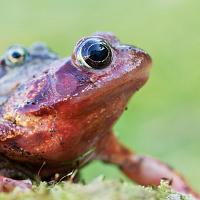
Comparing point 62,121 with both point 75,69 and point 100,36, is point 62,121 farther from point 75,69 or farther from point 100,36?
point 100,36

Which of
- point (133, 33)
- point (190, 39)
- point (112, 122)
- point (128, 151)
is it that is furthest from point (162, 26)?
point (112, 122)

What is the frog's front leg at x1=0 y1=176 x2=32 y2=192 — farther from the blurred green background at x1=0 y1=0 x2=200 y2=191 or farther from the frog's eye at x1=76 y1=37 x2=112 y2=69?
the blurred green background at x1=0 y1=0 x2=200 y2=191

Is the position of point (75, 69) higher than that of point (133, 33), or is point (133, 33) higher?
point (133, 33)

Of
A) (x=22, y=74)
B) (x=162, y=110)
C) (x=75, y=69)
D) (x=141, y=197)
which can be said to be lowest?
(x=141, y=197)

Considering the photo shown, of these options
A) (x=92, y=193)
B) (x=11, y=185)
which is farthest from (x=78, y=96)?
(x=92, y=193)

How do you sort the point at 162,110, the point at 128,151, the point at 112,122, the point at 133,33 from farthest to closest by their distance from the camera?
the point at 133,33, the point at 162,110, the point at 128,151, the point at 112,122

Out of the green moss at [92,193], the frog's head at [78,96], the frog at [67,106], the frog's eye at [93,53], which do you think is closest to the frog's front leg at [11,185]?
the green moss at [92,193]

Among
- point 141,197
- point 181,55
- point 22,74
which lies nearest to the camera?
Result: point 141,197

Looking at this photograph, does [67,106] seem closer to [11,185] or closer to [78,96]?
[78,96]
